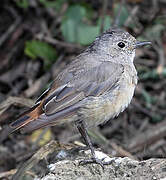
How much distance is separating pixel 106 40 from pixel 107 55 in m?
0.18

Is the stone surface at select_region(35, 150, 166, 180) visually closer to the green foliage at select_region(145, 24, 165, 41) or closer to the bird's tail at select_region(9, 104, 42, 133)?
the bird's tail at select_region(9, 104, 42, 133)

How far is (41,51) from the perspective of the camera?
711 centimetres

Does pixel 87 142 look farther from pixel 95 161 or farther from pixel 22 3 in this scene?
pixel 22 3

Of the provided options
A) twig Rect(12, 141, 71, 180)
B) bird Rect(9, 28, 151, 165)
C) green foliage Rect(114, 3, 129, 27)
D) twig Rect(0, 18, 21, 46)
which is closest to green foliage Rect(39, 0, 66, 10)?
twig Rect(0, 18, 21, 46)

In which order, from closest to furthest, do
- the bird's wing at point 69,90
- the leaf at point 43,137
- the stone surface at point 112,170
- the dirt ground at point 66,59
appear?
the stone surface at point 112,170, the bird's wing at point 69,90, the leaf at point 43,137, the dirt ground at point 66,59

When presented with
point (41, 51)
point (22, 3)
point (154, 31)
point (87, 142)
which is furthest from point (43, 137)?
point (154, 31)

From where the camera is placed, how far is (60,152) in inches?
174

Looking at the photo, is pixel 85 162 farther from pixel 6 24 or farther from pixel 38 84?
pixel 6 24

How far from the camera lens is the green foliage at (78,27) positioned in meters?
6.90

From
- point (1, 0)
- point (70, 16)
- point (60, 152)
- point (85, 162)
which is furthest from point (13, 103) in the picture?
point (1, 0)

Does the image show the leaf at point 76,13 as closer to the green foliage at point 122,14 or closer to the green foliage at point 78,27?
the green foliage at point 78,27

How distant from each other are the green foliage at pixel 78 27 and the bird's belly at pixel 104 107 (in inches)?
96.2

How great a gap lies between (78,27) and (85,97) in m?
2.76

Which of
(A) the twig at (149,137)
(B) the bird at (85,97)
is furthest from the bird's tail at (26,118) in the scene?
(A) the twig at (149,137)
